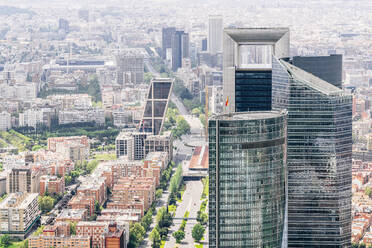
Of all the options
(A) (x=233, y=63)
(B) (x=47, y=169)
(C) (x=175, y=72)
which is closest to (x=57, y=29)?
(C) (x=175, y=72)

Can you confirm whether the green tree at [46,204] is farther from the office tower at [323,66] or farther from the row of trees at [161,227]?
the office tower at [323,66]

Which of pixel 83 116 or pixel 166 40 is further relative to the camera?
pixel 166 40

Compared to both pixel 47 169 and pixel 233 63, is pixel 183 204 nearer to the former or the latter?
pixel 47 169

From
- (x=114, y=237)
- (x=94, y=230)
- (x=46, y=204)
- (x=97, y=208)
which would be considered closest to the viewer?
(x=114, y=237)

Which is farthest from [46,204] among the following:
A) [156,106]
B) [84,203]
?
[156,106]

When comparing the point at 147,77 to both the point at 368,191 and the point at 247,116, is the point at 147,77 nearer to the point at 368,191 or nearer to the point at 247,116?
the point at 368,191

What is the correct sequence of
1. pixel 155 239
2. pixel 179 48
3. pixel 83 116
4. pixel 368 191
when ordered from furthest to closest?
1. pixel 179 48
2. pixel 83 116
3. pixel 368 191
4. pixel 155 239

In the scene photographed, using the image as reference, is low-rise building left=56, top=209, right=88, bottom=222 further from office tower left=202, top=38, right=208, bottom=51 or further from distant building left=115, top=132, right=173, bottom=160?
office tower left=202, top=38, right=208, bottom=51
